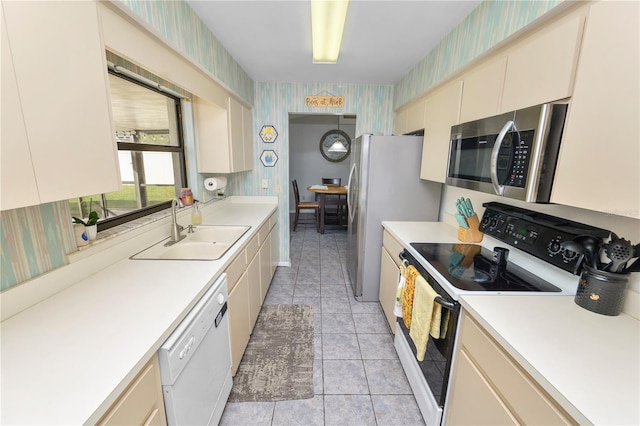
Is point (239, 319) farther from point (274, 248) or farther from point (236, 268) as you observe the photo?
point (274, 248)

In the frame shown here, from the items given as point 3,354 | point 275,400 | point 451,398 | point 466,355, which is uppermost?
point 3,354

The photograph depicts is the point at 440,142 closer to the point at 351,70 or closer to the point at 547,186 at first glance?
the point at 547,186

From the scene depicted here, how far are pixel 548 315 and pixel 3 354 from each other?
179 cm

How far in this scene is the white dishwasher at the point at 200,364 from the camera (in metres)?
0.92

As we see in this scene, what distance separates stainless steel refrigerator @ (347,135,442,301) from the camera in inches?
92.7

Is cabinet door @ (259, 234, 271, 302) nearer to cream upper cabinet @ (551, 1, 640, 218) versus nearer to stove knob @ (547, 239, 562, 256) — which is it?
stove knob @ (547, 239, 562, 256)

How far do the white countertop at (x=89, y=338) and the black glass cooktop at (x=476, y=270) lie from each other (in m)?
1.21

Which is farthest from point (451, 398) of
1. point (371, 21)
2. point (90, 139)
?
point (371, 21)

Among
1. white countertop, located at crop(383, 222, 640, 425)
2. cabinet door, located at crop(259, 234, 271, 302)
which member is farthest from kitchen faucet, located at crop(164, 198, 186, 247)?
white countertop, located at crop(383, 222, 640, 425)

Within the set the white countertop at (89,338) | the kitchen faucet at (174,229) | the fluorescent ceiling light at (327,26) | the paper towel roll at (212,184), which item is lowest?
the white countertop at (89,338)

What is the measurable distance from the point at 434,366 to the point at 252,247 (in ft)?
4.71

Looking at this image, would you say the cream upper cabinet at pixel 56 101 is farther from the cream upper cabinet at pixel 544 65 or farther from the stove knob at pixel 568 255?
the stove knob at pixel 568 255

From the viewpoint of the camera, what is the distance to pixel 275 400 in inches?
62.6

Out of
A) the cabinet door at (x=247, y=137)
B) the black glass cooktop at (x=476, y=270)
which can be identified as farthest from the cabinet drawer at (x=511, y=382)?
the cabinet door at (x=247, y=137)
